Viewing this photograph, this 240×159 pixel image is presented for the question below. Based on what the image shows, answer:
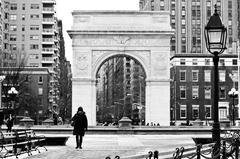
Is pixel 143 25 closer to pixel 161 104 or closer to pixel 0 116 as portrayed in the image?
pixel 161 104

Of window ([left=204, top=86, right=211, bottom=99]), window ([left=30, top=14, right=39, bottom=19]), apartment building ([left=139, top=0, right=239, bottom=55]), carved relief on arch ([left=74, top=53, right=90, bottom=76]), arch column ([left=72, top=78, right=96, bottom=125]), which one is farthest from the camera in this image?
apartment building ([left=139, top=0, right=239, bottom=55])

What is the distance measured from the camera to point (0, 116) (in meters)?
22.4

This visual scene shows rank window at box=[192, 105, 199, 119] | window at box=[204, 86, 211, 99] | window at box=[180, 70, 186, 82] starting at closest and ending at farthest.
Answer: window at box=[180, 70, 186, 82]
window at box=[204, 86, 211, 99]
window at box=[192, 105, 199, 119]

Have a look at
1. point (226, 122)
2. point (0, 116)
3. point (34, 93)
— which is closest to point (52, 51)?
point (34, 93)

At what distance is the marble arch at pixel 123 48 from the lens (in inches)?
2050

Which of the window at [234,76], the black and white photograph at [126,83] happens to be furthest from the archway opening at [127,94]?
the window at [234,76]

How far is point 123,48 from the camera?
52.5 m

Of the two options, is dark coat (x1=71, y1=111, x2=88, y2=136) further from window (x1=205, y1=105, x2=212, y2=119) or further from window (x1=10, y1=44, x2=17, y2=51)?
window (x1=10, y1=44, x2=17, y2=51)

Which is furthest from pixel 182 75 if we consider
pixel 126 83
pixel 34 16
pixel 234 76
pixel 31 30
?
pixel 126 83

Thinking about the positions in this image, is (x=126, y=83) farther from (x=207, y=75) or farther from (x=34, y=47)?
(x=207, y=75)

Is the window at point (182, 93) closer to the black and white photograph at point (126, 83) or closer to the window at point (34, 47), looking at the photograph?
the black and white photograph at point (126, 83)

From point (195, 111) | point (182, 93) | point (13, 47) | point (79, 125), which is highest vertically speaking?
point (13, 47)

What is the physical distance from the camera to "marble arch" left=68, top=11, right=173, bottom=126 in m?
52.1

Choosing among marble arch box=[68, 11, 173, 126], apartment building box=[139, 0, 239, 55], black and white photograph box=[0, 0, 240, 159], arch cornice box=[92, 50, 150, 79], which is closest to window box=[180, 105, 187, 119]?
black and white photograph box=[0, 0, 240, 159]
